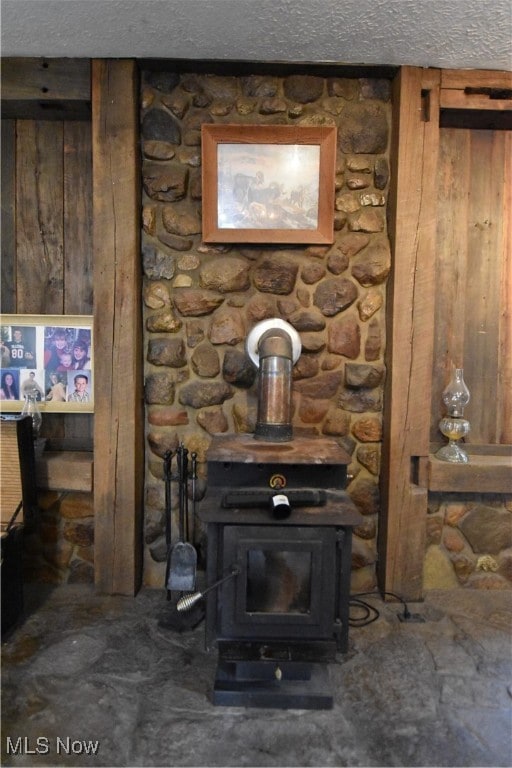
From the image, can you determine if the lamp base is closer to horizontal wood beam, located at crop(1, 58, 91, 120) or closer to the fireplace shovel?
the fireplace shovel

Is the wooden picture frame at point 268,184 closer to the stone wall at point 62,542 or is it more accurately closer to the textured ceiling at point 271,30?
the textured ceiling at point 271,30

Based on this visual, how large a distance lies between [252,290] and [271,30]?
35.0 inches

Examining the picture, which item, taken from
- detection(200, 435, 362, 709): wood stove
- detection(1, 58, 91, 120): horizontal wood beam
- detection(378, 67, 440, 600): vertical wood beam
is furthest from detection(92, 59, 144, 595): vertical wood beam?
detection(378, 67, 440, 600): vertical wood beam

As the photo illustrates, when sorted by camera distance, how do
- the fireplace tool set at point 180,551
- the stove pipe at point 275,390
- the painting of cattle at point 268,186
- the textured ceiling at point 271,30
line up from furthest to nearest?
1. the painting of cattle at point 268,186
2. the fireplace tool set at point 180,551
3. the stove pipe at point 275,390
4. the textured ceiling at point 271,30

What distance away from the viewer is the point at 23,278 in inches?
82.2

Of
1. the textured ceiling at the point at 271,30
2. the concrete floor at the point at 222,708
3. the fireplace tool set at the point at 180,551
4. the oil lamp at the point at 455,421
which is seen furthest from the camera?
the oil lamp at the point at 455,421

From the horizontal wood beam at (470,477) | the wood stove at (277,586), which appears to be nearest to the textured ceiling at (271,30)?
the wood stove at (277,586)

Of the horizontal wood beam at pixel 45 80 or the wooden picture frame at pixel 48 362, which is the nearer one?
the horizontal wood beam at pixel 45 80

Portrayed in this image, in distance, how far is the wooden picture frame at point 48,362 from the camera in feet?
6.73

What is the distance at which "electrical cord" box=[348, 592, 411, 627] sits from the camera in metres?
1.80

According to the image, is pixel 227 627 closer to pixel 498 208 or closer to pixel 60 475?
pixel 60 475

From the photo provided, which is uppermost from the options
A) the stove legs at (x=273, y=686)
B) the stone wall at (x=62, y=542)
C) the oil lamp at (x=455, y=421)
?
the oil lamp at (x=455, y=421)

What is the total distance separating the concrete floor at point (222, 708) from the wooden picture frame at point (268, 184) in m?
1.51

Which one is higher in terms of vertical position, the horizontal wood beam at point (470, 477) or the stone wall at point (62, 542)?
the horizontal wood beam at point (470, 477)
